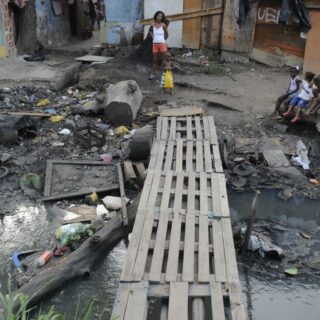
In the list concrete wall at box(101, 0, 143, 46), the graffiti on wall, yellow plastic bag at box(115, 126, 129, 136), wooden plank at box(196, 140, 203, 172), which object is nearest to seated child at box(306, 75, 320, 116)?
wooden plank at box(196, 140, 203, 172)

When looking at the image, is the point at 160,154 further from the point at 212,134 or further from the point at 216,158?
the point at 212,134

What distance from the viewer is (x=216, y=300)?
3.12 m

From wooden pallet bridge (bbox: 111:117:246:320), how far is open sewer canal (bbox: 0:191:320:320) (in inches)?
21.4

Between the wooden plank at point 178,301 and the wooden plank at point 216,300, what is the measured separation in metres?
0.19

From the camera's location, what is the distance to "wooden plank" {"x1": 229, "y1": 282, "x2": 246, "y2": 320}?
2.98 m

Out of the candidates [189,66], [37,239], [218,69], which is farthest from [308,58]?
[37,239]

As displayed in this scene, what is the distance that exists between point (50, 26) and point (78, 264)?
32.3 feet

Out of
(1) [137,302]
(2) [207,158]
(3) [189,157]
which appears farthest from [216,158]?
(1) [137,302]

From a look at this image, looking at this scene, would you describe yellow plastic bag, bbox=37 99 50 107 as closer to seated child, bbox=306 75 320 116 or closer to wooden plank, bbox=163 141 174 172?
wooden plank, bbox=163 141 174 172

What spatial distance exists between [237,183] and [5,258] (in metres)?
3.11

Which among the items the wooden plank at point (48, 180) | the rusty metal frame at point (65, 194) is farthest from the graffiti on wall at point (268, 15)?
the wooden plank at point (48, 180)

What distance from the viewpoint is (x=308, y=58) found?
9984mm

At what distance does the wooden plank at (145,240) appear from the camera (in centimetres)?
338

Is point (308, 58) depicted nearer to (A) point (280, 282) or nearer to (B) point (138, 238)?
(A) point (280, 282)
